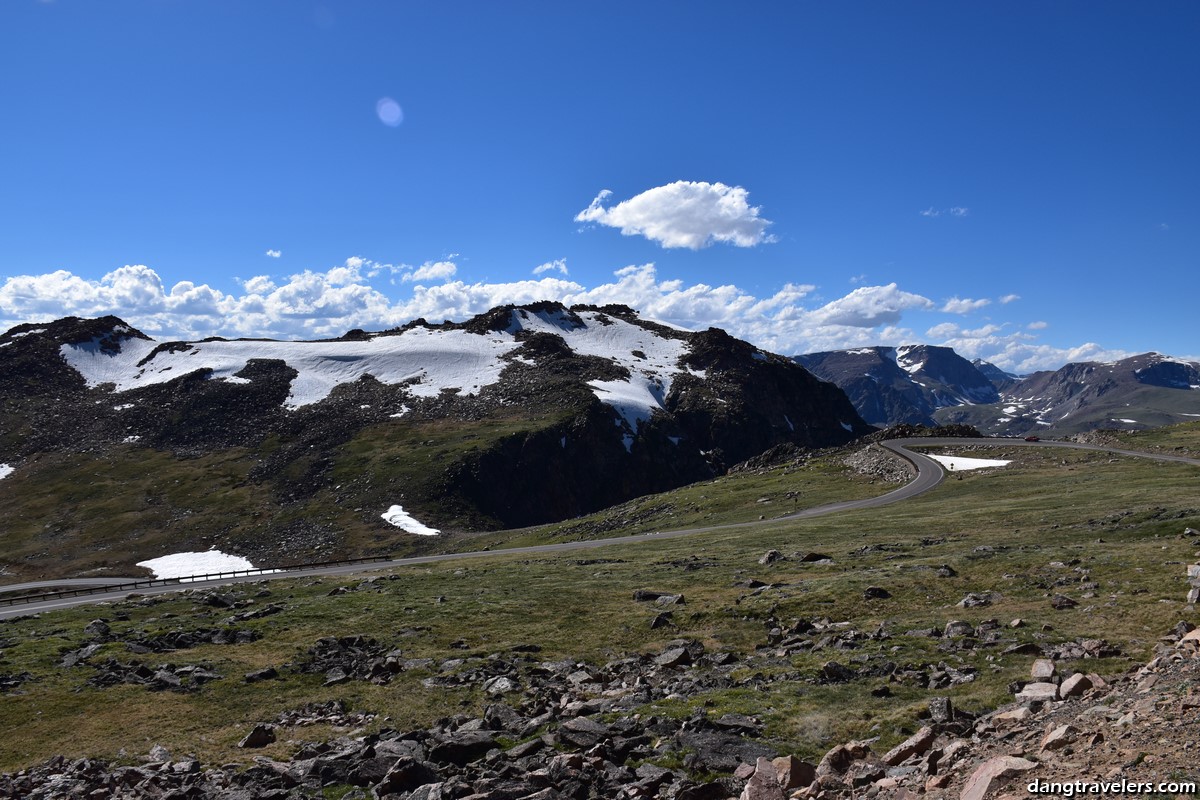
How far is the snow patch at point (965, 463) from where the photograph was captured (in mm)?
83125

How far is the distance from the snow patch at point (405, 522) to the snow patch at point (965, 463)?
73270 mm

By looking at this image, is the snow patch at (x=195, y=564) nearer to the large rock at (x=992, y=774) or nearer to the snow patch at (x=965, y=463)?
the snow patch at (x=965, y=463)

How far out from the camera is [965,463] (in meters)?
87.2

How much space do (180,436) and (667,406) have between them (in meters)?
112

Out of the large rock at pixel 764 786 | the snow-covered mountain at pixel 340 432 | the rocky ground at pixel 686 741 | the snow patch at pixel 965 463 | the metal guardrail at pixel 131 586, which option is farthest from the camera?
the snow-covered mountain at pixel 340 432

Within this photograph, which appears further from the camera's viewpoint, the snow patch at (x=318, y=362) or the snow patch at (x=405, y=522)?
the snow patch at (x=318, y=362)

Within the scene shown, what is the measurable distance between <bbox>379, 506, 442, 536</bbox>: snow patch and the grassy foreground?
49.4m

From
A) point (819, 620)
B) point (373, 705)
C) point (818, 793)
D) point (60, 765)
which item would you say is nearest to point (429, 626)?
point (373, 705)

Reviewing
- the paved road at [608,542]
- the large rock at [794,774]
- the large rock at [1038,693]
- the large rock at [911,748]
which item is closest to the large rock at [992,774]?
the large rock at [911,748]

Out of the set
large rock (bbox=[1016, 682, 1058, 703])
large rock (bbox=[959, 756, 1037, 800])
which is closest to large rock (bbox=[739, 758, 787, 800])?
large rock (bbox=[959, 756, 1037, 800])

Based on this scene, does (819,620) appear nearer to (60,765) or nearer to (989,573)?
(989,573)

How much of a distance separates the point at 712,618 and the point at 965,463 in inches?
2744

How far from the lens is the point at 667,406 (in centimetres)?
17175

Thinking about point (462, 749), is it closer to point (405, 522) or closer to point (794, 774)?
point (794, 774)
